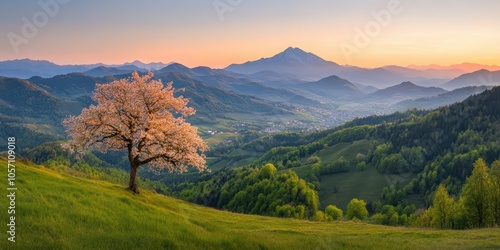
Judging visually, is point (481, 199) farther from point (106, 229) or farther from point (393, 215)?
point (393, 215)

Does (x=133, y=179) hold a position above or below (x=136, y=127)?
below

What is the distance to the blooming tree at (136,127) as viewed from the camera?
4103 centimetres

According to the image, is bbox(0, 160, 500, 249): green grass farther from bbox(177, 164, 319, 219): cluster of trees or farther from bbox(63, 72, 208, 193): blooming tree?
bbox(177, 164, 319, 219): cluster of trees

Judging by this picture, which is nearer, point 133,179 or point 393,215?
point 133,179

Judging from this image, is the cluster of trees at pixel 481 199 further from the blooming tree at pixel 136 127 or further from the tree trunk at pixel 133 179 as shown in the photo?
the tree trunk at pixel 133 179

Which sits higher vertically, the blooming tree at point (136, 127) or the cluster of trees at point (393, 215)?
the blooming tree at point (136, 127)

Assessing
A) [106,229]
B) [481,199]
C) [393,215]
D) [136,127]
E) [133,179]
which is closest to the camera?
[106,229]

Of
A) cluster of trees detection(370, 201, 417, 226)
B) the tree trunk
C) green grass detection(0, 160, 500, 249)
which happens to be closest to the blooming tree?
the tree trunk

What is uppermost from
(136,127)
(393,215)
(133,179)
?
(136,127)

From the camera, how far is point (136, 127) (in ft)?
138

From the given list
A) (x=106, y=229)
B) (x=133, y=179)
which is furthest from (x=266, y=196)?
(x=106, y=229)

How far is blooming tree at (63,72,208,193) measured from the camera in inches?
1615

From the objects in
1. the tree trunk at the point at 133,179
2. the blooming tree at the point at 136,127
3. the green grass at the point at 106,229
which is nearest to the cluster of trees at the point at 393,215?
the blooming tree at the point at 136,127

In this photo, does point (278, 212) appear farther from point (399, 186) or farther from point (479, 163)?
point (399, 186)
